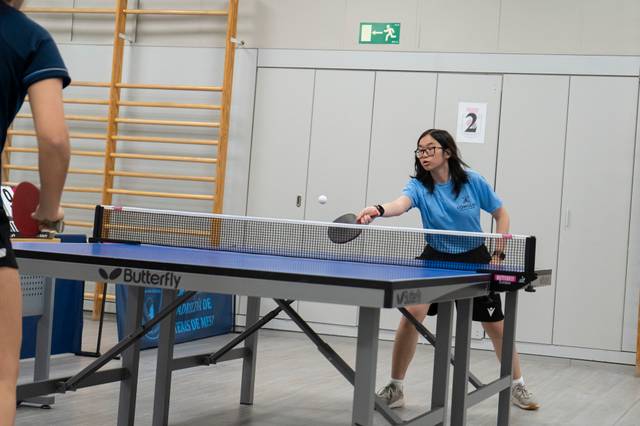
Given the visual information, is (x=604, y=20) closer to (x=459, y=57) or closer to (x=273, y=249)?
(x=459, y=57)

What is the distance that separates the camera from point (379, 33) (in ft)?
24.6

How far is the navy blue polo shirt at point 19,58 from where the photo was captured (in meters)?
1.88

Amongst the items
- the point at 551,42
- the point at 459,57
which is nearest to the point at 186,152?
the point at 459,57

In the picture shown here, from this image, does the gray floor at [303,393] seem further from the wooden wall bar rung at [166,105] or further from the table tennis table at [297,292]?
the wooden wall bar rung at [166,105]

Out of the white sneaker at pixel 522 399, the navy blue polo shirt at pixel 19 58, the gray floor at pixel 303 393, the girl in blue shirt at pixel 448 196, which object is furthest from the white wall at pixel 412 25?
the navy blue polo shirt at pixel 19 58

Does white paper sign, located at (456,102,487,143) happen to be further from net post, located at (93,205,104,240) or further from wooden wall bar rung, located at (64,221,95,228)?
net post, located at (93,205,104,240)

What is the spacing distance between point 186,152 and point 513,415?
422 centimetres

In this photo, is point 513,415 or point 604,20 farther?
point 604,20

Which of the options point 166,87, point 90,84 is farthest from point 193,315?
point 90,84

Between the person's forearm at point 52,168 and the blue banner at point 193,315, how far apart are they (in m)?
3.73

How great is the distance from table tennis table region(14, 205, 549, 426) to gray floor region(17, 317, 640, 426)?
45 cm

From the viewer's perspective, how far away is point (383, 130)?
7.46 m

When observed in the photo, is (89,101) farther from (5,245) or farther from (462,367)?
(5,245)

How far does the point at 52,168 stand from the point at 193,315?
194 inches
